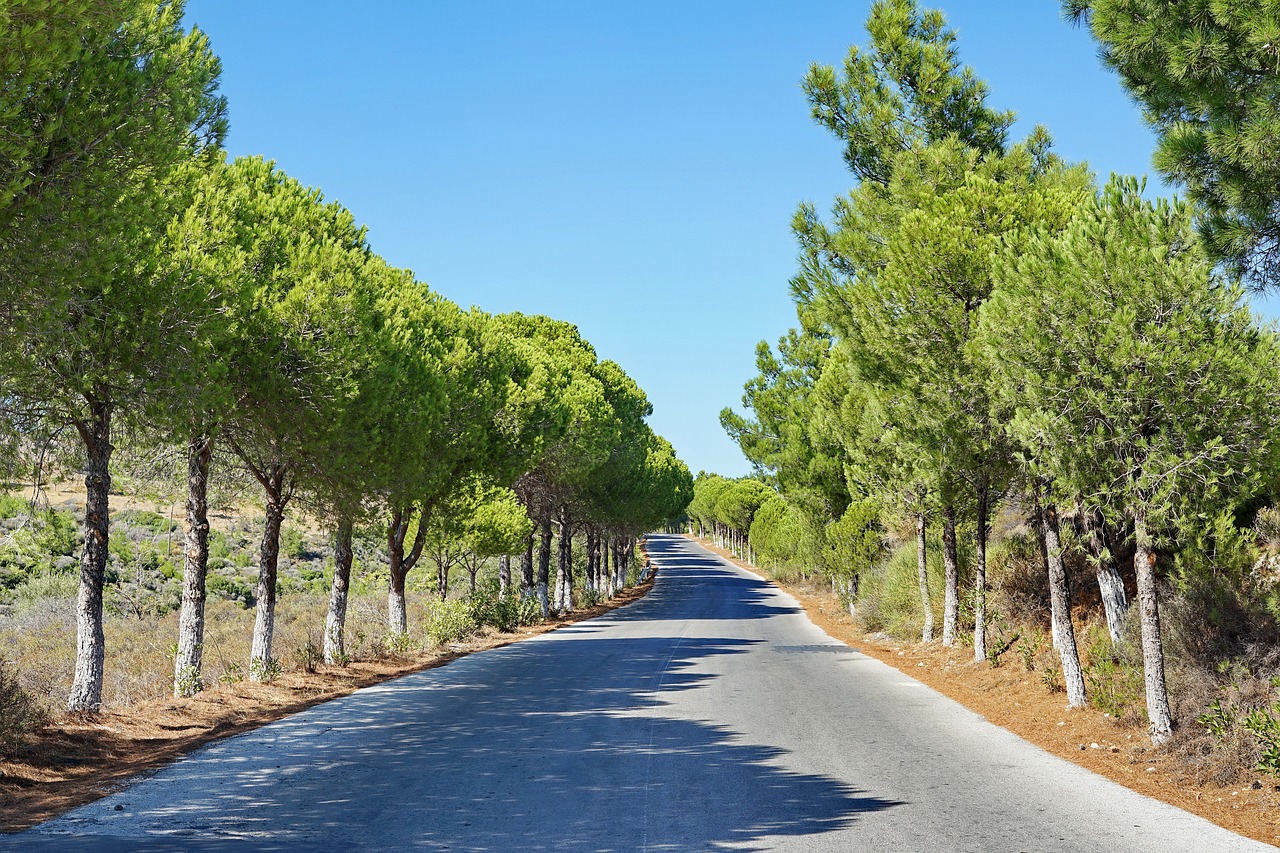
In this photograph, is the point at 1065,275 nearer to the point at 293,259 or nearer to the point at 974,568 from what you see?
the point at 293,259

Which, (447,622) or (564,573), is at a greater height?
(564,573)

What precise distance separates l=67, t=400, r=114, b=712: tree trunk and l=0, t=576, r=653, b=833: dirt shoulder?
1.66 ft

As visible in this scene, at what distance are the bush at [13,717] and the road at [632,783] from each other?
159cm

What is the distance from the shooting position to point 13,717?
31.8ft

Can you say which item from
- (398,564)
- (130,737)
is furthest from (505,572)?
(130,737)

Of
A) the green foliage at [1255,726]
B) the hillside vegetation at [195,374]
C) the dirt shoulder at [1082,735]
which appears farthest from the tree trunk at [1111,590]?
the hillside vegetation at [195,374]

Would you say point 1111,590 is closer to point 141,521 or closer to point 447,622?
point 447,622

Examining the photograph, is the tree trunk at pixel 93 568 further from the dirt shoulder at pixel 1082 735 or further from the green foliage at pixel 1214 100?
the green foliage at pixel 1214 100

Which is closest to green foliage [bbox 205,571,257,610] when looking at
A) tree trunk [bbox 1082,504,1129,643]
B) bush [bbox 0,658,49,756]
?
bush [bbox 0,658,49,756]

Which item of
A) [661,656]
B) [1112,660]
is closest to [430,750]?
[1112,660]

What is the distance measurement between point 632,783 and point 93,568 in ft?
25.9

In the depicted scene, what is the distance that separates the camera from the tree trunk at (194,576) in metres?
14.7

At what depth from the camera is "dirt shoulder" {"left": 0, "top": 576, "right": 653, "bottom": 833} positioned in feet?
27.9

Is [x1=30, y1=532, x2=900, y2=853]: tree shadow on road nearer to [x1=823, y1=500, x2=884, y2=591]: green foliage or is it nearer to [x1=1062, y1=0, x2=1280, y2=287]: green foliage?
[x1=1062, y1=0, x2=1280, y2=287]: green foliage
